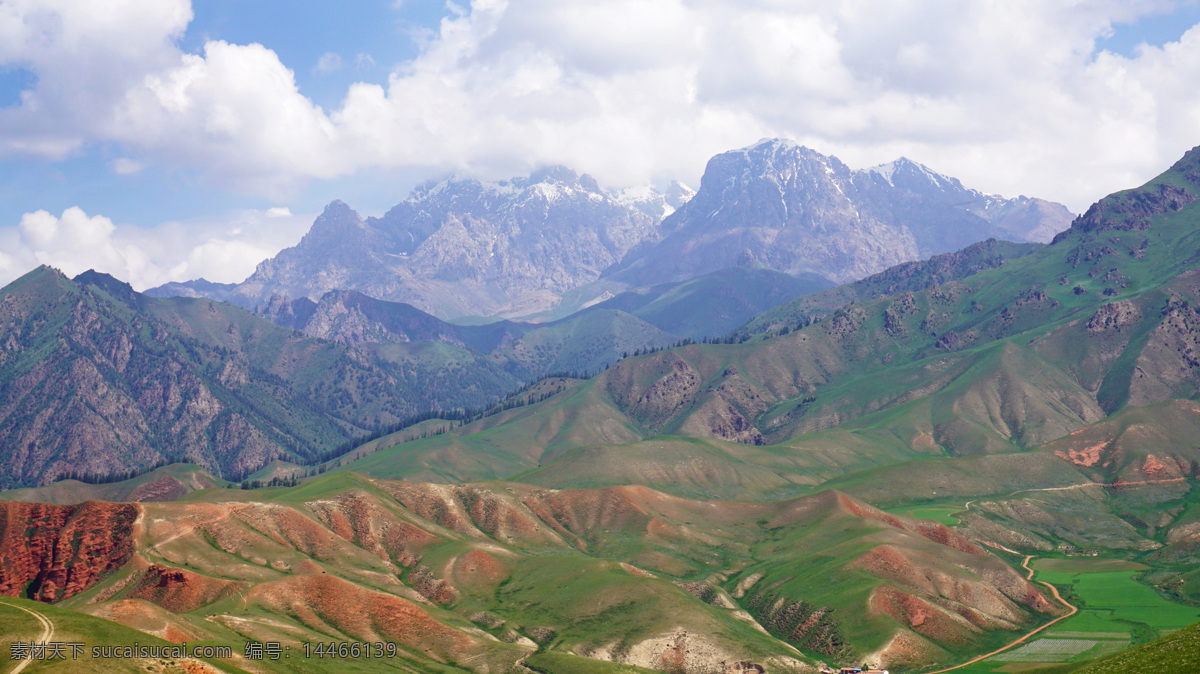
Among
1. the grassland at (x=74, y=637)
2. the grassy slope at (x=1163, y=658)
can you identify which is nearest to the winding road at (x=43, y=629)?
the grassland at (x=74, y=637)

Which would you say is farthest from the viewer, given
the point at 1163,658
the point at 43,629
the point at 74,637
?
the point at 74,637

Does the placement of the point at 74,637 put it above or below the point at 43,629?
below

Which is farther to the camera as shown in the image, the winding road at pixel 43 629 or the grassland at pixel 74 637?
the grassland at pixel 74 637

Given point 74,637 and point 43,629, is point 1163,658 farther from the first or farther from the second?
point 43,629

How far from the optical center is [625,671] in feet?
645

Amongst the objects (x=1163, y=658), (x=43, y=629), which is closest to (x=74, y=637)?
(x=43, y=629)

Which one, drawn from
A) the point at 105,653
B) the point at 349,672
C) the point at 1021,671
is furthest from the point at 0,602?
the point at 1021,671

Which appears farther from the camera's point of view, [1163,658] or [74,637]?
[74,637]

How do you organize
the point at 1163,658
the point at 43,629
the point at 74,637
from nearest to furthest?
the point at 1163,658, the point at 43,629, the point at 74,637

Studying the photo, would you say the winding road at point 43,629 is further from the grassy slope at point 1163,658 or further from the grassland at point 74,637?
the grassy slope at point 1163,658

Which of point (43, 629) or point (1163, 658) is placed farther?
point (43, 629)

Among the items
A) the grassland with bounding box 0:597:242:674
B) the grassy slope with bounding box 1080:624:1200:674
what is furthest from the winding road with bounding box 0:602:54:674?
the grassy slope with bounding box 1080:624:1200:674

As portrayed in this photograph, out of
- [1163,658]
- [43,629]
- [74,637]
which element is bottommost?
[1163,658]

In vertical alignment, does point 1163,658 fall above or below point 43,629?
below
